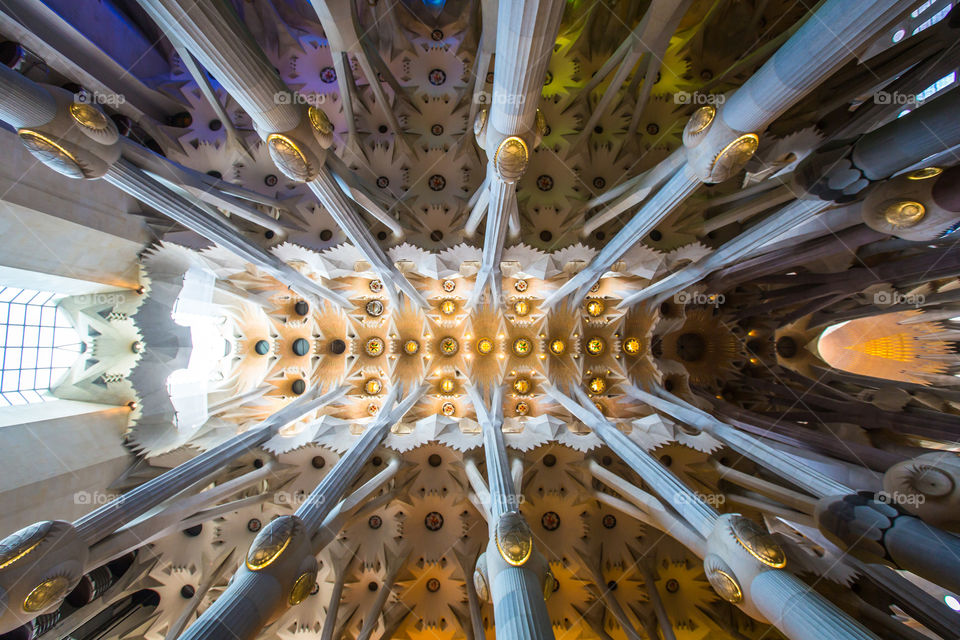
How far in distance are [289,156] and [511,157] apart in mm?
3190

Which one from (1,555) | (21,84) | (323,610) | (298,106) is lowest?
(323,610)

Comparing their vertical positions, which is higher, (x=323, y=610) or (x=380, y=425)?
(x=380, y=425)

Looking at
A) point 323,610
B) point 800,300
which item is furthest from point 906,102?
point 323,610

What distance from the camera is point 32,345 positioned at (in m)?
10.4

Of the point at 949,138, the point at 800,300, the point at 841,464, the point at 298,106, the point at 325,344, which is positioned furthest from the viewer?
the point at 325,344

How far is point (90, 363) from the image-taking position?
35.0 ft

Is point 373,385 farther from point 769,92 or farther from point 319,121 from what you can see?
point 769,92

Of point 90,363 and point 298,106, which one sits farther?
point 90,363

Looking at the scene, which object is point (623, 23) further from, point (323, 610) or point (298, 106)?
point (323, 610)

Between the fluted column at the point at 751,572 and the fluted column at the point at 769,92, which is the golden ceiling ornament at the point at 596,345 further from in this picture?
the fluted column at the point at 769,92

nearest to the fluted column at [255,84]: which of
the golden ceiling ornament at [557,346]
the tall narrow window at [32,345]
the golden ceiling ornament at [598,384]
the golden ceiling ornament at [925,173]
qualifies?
the golden ceiling ornament at [557,346]

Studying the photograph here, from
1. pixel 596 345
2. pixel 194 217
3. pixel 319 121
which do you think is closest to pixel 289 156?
pixel 319 121

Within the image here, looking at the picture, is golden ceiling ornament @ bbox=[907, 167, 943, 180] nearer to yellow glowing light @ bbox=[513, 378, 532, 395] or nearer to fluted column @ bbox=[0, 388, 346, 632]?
yellow glowing light @ bbox=[513, 378, 532, 395]

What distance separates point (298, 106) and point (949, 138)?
849cm
